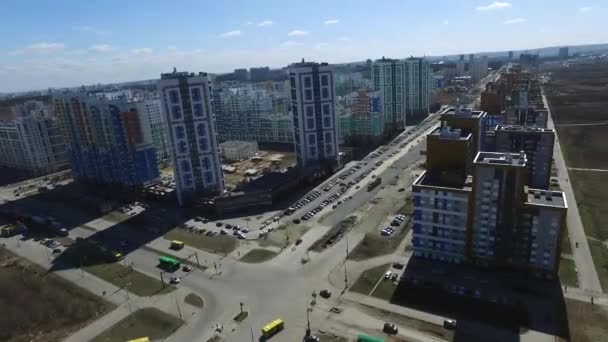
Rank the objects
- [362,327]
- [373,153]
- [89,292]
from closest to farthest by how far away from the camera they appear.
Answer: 1. [362,327]
2. [89,292]
3. [373,153]

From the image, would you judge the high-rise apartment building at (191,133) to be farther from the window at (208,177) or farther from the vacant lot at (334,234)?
the vacant lot at (334,234)

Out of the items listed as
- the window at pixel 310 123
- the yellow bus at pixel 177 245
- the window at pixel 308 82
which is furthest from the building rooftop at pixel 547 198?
the window at pixel 308 82

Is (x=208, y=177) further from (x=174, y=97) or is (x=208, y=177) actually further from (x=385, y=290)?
(x=385, y=290)

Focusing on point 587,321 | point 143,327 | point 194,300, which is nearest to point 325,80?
point 194,300

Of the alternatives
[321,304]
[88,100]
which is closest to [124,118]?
[88,100]

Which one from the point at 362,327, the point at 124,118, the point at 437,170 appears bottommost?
the point at 362,327

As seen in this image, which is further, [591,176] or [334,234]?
[591,176]

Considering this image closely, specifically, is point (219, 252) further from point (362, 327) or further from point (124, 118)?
point (124, 118)
